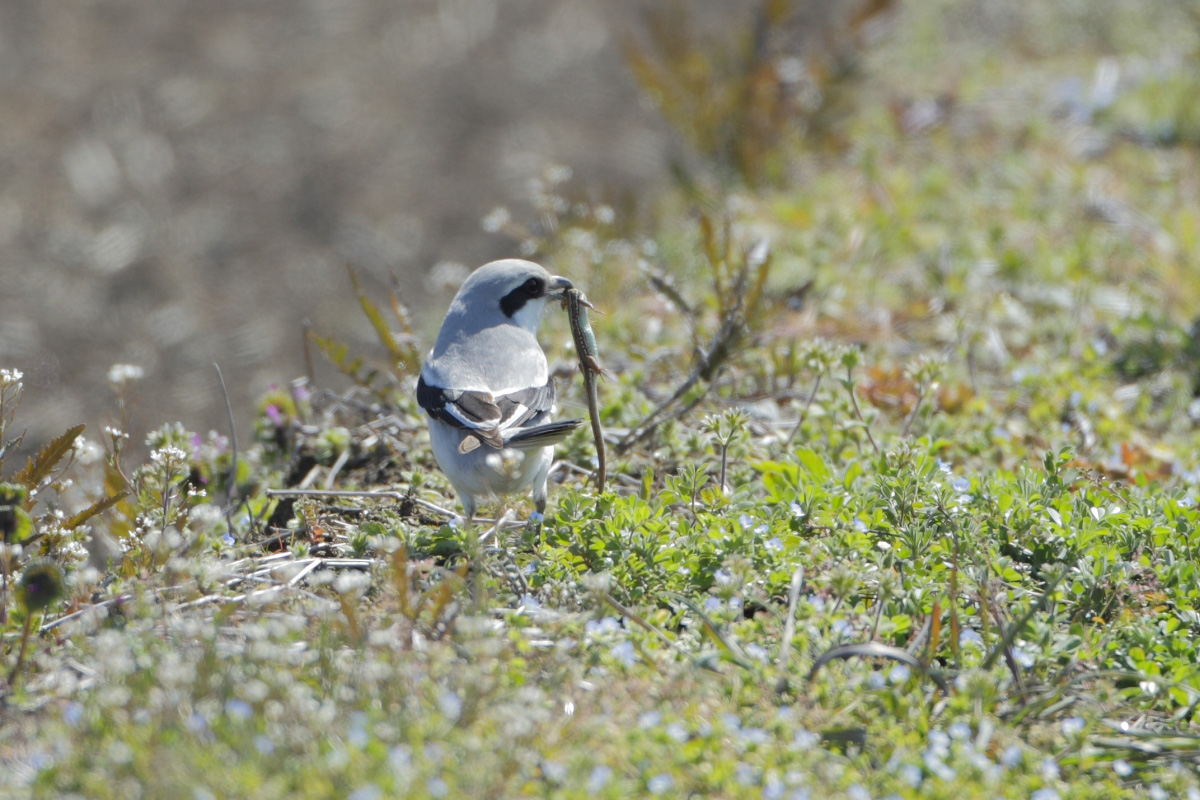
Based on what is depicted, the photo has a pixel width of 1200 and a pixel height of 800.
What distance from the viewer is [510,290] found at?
392cm

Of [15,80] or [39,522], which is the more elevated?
[15,80]

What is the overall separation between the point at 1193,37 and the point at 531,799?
8482 millimetres

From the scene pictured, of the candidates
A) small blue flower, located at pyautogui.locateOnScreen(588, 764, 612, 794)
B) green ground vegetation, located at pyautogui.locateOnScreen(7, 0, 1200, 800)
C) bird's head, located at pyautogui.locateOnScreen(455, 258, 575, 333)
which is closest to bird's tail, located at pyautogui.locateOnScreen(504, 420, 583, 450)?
green ground vegetation, located at pyautogui.locateOnScreen(7, 0, 1200, 800)

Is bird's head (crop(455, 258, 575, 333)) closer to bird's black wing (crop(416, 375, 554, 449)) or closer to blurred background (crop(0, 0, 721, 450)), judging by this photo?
bird's black wing (crop(416, 375, 554, 449))

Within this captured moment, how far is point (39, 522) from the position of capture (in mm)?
3184

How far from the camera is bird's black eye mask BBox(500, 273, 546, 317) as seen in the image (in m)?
3.93

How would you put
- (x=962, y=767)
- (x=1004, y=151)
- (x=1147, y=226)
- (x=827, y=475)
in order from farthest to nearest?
(x=1004, y=151), (x=1147, y=226), (x=827, y=475), (x=962, y=767)

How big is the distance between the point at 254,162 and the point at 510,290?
645cm

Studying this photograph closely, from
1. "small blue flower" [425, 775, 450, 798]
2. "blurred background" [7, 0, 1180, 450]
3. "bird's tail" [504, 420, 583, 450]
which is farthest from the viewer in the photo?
"blurred background" [7, 0, 1180, 450]

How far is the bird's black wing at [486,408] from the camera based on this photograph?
3.28 meters

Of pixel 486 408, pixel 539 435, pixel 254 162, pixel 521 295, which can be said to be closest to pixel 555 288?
pixel 521 295

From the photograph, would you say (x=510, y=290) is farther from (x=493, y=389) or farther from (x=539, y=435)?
(x=539, y=435)

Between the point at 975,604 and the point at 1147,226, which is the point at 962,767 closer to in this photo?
the point at 975,604

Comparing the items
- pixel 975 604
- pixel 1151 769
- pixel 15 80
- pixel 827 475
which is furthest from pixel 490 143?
pixel 1151 769
